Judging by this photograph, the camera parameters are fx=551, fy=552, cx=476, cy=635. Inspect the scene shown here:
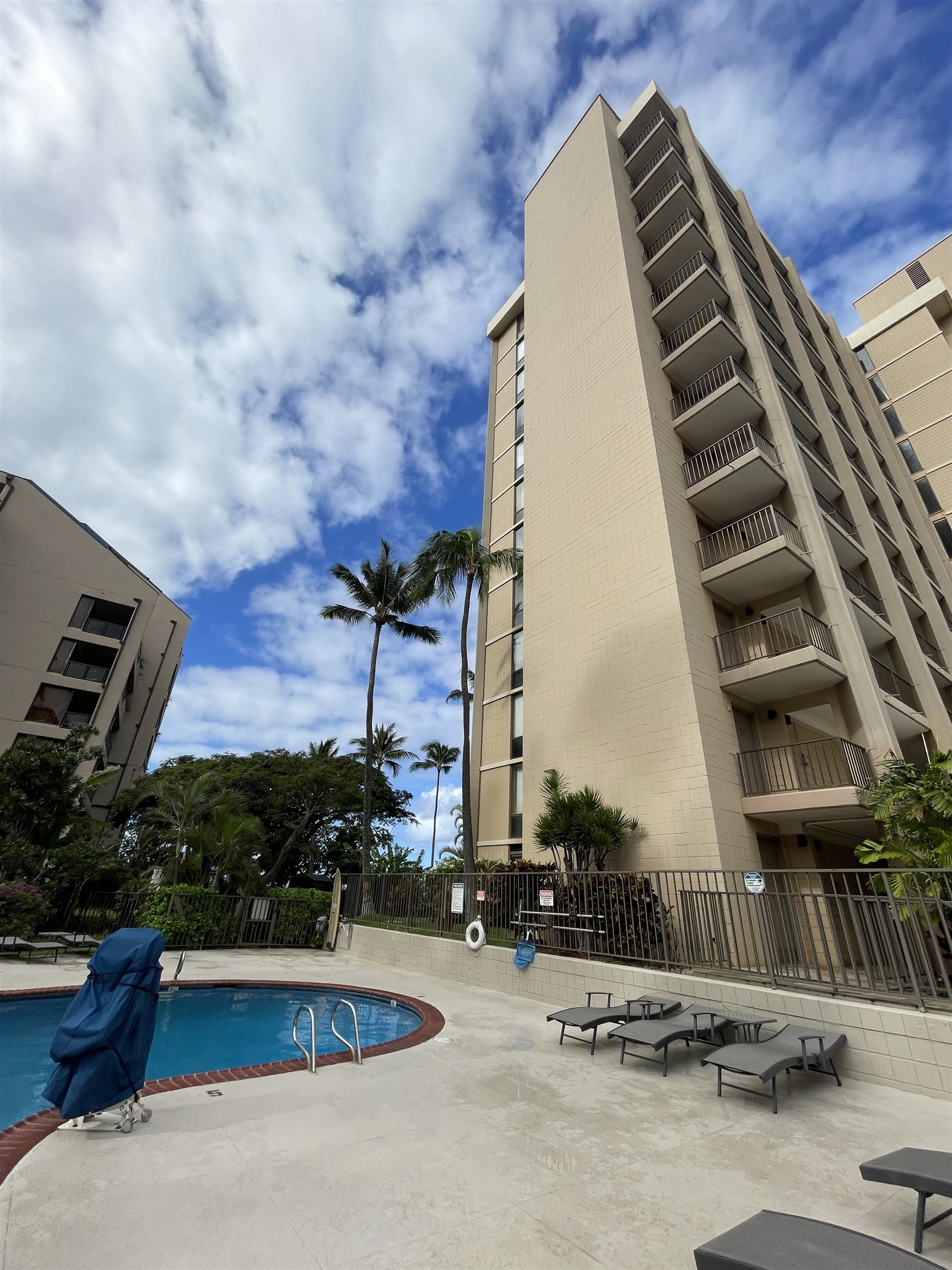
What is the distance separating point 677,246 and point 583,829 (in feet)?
62.2

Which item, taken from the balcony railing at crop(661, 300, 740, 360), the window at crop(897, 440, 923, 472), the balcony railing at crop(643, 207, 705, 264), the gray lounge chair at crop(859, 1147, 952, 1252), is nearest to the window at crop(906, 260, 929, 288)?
the window at crop(897, 440, 923, 472)

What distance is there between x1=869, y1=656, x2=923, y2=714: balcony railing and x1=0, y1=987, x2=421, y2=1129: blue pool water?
15144 millimetres

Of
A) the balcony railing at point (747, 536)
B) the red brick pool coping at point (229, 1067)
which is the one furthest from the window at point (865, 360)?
the red brick pool coping at point (229, 1067)

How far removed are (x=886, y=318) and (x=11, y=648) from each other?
49.0 meters

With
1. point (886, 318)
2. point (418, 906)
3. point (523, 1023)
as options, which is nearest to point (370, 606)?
point (418, 906)

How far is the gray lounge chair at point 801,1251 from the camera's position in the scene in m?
2.01

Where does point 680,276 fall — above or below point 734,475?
above

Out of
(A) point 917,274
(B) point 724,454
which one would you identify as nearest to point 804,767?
(B) point 724,454

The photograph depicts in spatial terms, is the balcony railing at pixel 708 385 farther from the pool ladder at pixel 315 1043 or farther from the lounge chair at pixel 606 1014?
the pool ladder at pixel 315 1043

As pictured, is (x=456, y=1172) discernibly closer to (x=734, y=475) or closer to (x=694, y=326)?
(x=734, y=475)

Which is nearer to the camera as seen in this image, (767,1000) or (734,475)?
(767,1000)

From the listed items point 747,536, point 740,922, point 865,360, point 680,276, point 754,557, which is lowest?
point 740,922

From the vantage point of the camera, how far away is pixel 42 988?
29.2 feet

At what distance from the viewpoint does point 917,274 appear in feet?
98.3
